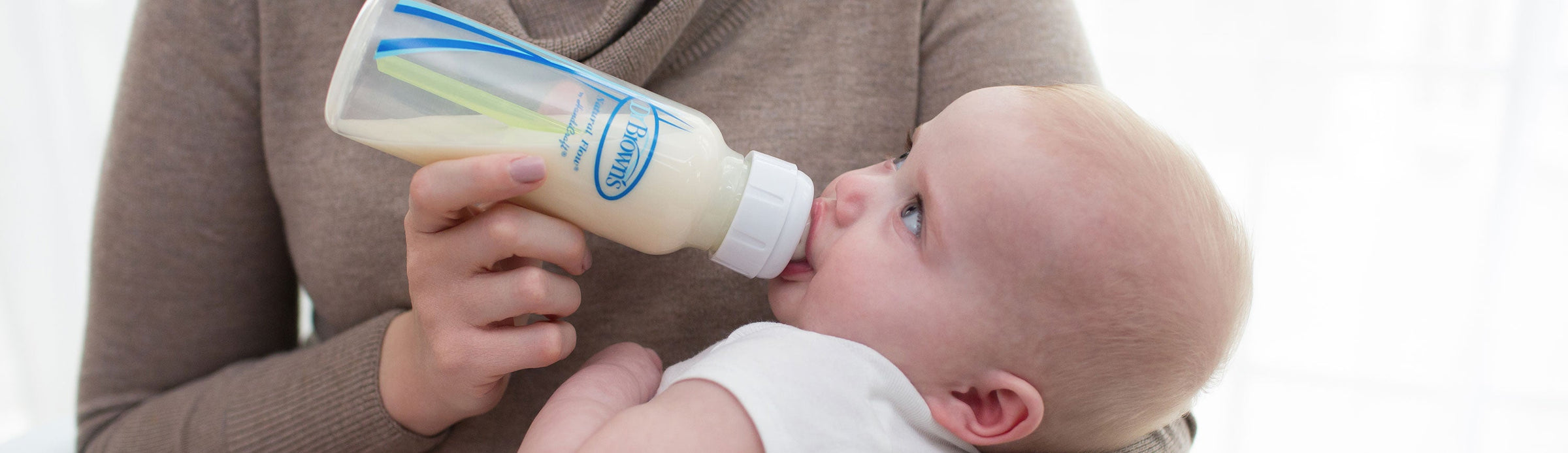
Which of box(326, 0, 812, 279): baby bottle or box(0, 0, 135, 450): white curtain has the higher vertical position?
box(326, 0, 812, 279): baby bottle

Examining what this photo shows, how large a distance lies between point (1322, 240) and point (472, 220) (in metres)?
1.74

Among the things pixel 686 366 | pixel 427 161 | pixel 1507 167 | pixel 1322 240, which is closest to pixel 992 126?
pixel 686 366

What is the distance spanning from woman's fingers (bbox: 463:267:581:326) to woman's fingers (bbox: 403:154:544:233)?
0.22 ft

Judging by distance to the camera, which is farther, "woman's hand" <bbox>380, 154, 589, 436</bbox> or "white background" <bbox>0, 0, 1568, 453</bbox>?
"white background" <bbox>0, 0, 1568, 453</bbox>

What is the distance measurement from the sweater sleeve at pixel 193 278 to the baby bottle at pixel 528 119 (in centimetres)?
29

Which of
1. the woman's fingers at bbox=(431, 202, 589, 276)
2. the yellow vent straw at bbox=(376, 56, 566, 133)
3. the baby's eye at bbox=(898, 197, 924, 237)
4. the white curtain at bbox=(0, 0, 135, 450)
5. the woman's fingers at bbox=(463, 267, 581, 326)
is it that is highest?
the yellow vent straw at bbox=(376, 56, 566, 133)

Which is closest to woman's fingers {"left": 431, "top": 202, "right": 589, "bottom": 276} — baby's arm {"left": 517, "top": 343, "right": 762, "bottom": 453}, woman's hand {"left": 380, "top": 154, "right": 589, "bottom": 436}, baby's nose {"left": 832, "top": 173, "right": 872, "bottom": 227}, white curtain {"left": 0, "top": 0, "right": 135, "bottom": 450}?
woman's hand {"left": 380, "top": 154, "right": 589, "bottom": 436}

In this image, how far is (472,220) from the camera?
612mm

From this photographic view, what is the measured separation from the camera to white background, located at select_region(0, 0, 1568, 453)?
5.17 ft

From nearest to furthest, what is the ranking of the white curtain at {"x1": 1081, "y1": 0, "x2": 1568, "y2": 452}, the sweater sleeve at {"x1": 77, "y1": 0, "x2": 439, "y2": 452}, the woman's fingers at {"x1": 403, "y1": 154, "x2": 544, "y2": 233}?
the woman's fingers at {"x1": 403, "y1": 154, "x2": 544, "y2": 233}, the sweater sleeve at {"x1": 77, "y1": 0, "x2": 439, "y2": 452}, the white curtain at {"x1": 1081, "y1": 0, "x2": 1568, "y2": 452}

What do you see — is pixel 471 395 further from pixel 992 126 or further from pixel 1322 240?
pixel 1322 240

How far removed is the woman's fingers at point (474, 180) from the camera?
0.54 m

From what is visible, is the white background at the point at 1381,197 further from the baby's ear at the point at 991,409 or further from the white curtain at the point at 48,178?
the baby's ear at the point at 991,409

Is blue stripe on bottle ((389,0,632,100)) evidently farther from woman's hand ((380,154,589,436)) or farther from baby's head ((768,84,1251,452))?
baby's head ((768,84,1251,452))
